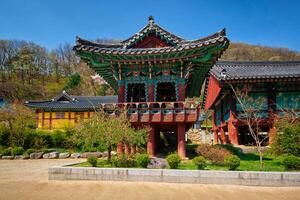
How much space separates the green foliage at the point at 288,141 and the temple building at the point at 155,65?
456cm

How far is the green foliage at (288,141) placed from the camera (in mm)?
11148

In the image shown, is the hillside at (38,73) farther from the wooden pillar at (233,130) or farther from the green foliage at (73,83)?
the wooden pillar at (233,130)

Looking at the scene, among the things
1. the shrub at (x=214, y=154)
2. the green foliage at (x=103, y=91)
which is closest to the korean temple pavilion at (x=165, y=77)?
the shrub at (x=214, y=154)

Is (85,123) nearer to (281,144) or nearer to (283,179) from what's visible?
(283,179)

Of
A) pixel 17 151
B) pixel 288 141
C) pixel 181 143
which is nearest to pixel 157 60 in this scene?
pixel 181 143

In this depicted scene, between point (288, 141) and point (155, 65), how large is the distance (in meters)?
8.94

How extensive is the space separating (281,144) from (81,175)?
10136 mm

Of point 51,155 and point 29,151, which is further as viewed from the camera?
point 29,151

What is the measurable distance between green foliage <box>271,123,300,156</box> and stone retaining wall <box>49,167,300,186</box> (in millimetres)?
3343

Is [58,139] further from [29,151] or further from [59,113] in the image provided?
[59,113]

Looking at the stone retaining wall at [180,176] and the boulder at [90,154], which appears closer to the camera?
the stone retaining wall at [180,176]

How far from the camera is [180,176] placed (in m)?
8.97

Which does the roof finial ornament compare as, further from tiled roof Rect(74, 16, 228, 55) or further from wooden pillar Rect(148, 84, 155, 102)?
wooden pillar Rect(148, 84, 155, 102)

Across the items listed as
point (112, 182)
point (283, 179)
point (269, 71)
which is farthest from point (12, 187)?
point (269, 71)
